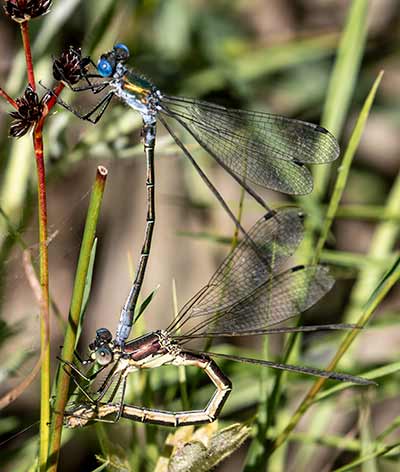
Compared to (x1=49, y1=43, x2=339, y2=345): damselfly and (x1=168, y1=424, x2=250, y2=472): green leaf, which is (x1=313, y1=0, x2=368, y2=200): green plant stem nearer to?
(x1=49, y1=43, x2=339, y2=345): damselfly

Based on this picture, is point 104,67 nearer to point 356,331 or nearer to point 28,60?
point 28,60

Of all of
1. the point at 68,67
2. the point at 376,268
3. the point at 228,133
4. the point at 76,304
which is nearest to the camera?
the point at 76,304

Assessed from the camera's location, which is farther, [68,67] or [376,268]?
[376,268]

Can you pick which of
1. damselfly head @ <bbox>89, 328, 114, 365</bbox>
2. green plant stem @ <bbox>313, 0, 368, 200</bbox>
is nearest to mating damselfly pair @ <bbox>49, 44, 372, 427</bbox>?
damselfly head @ <bbox>89, 328, 114, 365</bbox>

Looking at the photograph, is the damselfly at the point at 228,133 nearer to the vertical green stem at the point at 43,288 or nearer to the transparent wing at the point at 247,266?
the transparent wing at the point at 247,266

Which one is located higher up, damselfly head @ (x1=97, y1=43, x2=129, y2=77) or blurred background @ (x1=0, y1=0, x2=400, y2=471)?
blurred background @ (x1=0, y1=0, x2=400, y2=471)

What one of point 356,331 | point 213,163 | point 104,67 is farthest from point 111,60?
point 213,163
